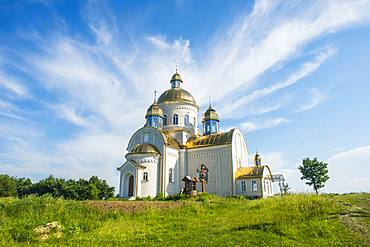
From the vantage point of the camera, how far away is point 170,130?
3098 cm

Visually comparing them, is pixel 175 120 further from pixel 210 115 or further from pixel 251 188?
pixel 251 188

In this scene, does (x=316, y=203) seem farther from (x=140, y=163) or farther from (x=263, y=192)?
(x=140, y=163)

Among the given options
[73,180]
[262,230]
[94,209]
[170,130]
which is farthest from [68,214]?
[73,180]

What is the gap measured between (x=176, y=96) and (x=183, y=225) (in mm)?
23492

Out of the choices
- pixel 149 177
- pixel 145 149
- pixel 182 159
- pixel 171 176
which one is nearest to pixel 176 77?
pixel 182 159

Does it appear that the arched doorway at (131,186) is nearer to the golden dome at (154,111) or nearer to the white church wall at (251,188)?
the golden dome at (154,111)

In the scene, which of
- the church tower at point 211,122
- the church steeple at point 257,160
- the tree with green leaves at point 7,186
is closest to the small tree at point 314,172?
the church steeple at point 257,160

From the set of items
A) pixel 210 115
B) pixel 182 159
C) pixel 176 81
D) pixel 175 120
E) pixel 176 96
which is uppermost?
pixel 176 81

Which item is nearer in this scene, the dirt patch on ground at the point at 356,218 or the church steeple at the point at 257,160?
the dirt patch on ground at the point at 356,218

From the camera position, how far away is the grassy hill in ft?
24.9

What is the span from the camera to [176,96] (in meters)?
32.5

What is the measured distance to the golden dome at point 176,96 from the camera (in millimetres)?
32219

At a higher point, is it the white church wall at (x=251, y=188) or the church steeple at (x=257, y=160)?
the church steeple at (x=257, y=160)

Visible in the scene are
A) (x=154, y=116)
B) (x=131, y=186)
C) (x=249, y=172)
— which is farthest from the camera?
(x=154, y=116)
